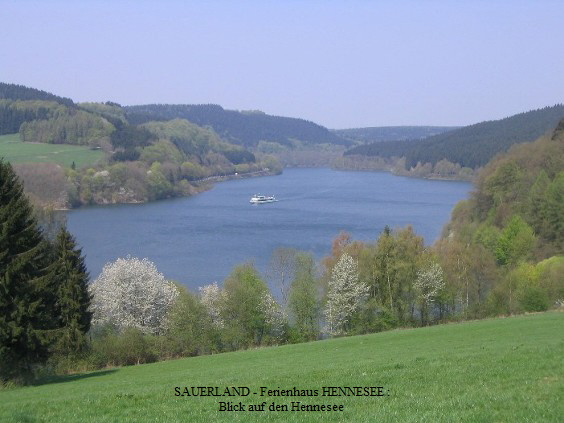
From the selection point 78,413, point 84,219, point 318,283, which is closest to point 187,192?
point 84,219

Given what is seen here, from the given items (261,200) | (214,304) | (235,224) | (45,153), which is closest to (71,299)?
(214,304)

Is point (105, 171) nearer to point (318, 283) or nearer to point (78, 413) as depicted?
point (318, 283)

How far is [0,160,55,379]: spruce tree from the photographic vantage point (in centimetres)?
1483

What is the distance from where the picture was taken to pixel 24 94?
15400cm

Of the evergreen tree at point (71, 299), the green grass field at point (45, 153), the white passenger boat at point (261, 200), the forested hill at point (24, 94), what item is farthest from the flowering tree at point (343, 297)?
the forested hill at point (24, 94)

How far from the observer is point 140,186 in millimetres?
100625

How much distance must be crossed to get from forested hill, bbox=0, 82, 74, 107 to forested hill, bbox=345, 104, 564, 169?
3411 inches

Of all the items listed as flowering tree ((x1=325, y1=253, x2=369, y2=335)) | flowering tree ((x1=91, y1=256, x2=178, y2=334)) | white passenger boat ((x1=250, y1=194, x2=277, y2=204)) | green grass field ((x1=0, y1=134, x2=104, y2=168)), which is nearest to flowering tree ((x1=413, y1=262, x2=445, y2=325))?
flowering tree ((x1=325, y1=253, x2=369, y2=335))

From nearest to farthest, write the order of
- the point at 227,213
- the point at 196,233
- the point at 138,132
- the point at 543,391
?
1. the point at 543,391
2. the point at 196,233
3. the point at 227,213
4. the point at 138,132

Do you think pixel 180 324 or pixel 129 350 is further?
pixel 180 324

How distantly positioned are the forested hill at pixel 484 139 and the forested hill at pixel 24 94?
8665 cm

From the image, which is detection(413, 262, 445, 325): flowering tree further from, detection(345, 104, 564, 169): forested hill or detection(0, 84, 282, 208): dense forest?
detection(345, 104, 564, 169): forested hill

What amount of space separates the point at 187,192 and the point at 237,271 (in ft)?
271

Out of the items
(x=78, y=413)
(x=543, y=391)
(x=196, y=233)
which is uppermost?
(x=543, y=391)
